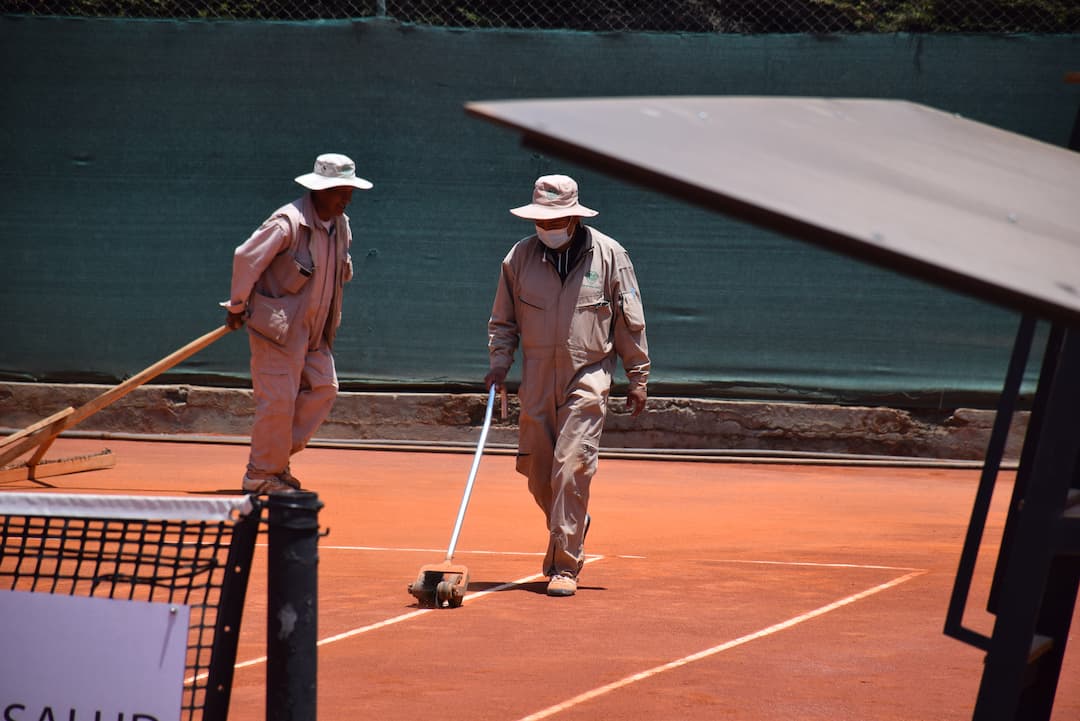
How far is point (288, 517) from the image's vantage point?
8.42 feet

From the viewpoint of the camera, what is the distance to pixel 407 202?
472 inches

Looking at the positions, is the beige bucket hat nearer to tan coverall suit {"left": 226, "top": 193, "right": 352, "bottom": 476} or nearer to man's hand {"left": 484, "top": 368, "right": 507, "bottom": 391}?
man's hand {"left": 484, "top": 368, "right": 507, "bottom": 391}

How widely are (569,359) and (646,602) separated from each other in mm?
1131

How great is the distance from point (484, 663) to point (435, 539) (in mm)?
2815

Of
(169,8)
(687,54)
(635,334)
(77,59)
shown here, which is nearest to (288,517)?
(635,334)

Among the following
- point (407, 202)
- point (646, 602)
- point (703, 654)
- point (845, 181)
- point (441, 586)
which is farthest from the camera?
point (407, 202)

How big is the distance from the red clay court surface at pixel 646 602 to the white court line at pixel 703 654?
0.04ft

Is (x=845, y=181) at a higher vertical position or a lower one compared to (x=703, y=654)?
higher

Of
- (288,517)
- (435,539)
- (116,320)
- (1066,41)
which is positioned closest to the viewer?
(288,517)

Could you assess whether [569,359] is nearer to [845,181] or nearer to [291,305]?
[291,305]

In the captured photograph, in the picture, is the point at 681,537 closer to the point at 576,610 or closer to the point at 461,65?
the point at 576,610

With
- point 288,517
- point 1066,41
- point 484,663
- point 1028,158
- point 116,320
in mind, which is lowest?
point 116,320

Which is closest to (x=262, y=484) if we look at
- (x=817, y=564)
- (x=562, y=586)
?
(x=562, y=586)

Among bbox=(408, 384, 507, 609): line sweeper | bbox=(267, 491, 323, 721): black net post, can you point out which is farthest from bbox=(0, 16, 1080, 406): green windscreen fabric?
bbox=(267, 491, 323, 721): black net post
